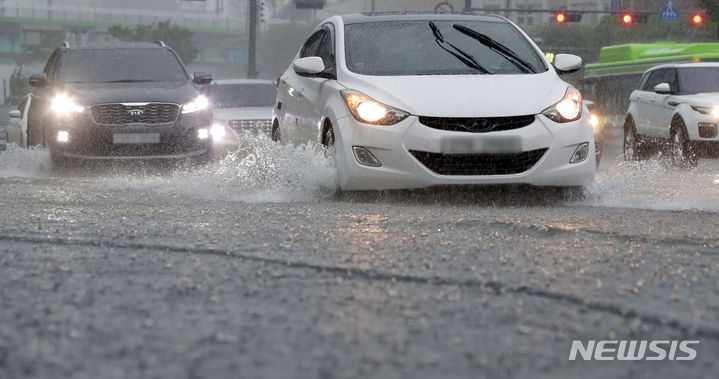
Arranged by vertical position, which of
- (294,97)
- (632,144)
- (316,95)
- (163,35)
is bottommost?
(163,35)

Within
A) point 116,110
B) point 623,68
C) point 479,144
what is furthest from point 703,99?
point 623,68

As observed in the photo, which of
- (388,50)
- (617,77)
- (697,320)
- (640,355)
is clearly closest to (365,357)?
(640,355)

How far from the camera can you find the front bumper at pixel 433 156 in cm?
791

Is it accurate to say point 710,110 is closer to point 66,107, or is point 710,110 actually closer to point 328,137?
point 66,107

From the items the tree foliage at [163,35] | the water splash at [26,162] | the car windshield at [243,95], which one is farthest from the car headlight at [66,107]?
the tree foliage at [163,35]

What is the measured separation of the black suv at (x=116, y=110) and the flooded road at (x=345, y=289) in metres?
5.06

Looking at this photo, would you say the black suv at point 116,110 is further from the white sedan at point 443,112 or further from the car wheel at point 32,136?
the white sedan at point 443,112

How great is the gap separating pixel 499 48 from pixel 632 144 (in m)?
10.2

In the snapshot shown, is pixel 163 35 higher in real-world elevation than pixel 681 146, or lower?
lower

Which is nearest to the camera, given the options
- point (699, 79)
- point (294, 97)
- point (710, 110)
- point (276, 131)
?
point (294, 97)

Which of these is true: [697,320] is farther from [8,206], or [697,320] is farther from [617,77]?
[617,77]

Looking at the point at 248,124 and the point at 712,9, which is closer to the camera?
the point at 248,124

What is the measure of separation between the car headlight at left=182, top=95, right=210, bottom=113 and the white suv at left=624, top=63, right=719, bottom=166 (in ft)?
22.7

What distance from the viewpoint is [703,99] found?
16578 millimetres
